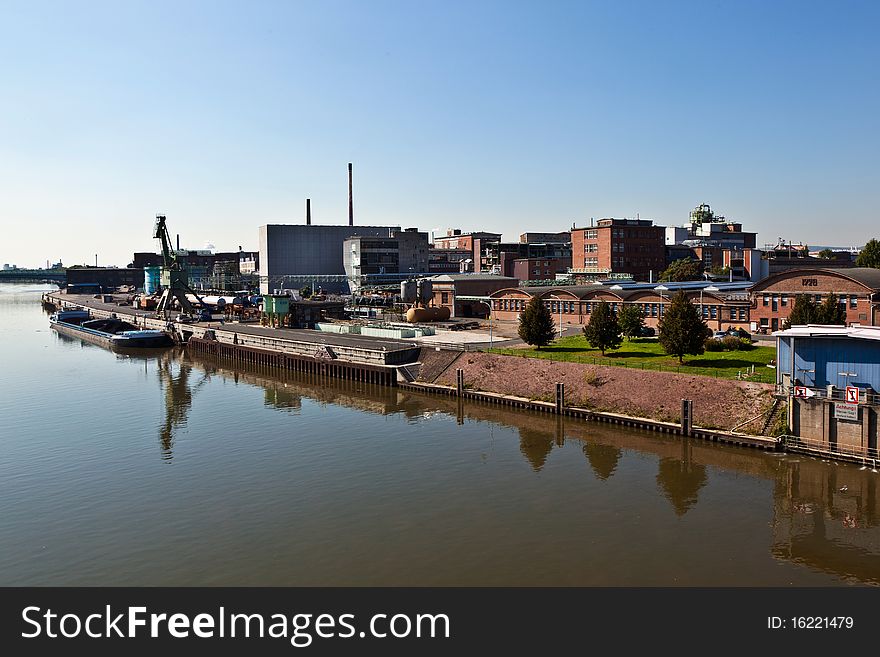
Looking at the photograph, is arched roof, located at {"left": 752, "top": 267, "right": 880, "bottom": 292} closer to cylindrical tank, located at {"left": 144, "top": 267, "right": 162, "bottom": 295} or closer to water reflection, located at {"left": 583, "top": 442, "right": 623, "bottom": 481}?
water reflection, located at {"left": 583, "top": 442, "right": 623, "bottom": 481}

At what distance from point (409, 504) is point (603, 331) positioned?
30810 mm

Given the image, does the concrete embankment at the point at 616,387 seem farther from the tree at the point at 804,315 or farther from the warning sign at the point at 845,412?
the tree at the point at 804,315

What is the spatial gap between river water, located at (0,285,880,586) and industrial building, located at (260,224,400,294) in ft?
340

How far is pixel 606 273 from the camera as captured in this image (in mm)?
121500

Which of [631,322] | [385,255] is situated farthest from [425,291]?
[631,322]

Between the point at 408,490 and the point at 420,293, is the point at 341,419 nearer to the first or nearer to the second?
the point at 408,490

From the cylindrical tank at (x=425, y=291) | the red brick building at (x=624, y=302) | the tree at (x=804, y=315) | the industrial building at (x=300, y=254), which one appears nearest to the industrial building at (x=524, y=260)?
the cylindrical tank at (x=425, y=291)

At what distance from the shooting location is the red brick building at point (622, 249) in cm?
12344

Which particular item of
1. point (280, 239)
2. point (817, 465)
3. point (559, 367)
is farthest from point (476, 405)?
point (280, 239)

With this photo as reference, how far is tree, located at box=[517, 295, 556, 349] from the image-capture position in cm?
6312

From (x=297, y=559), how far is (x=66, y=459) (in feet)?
68.8

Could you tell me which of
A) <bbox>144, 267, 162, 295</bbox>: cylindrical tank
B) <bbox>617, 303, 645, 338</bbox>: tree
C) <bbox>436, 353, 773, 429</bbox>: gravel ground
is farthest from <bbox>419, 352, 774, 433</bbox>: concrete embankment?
<bbox>144, 267, 162, 295</bbox>: cylindrical tank
